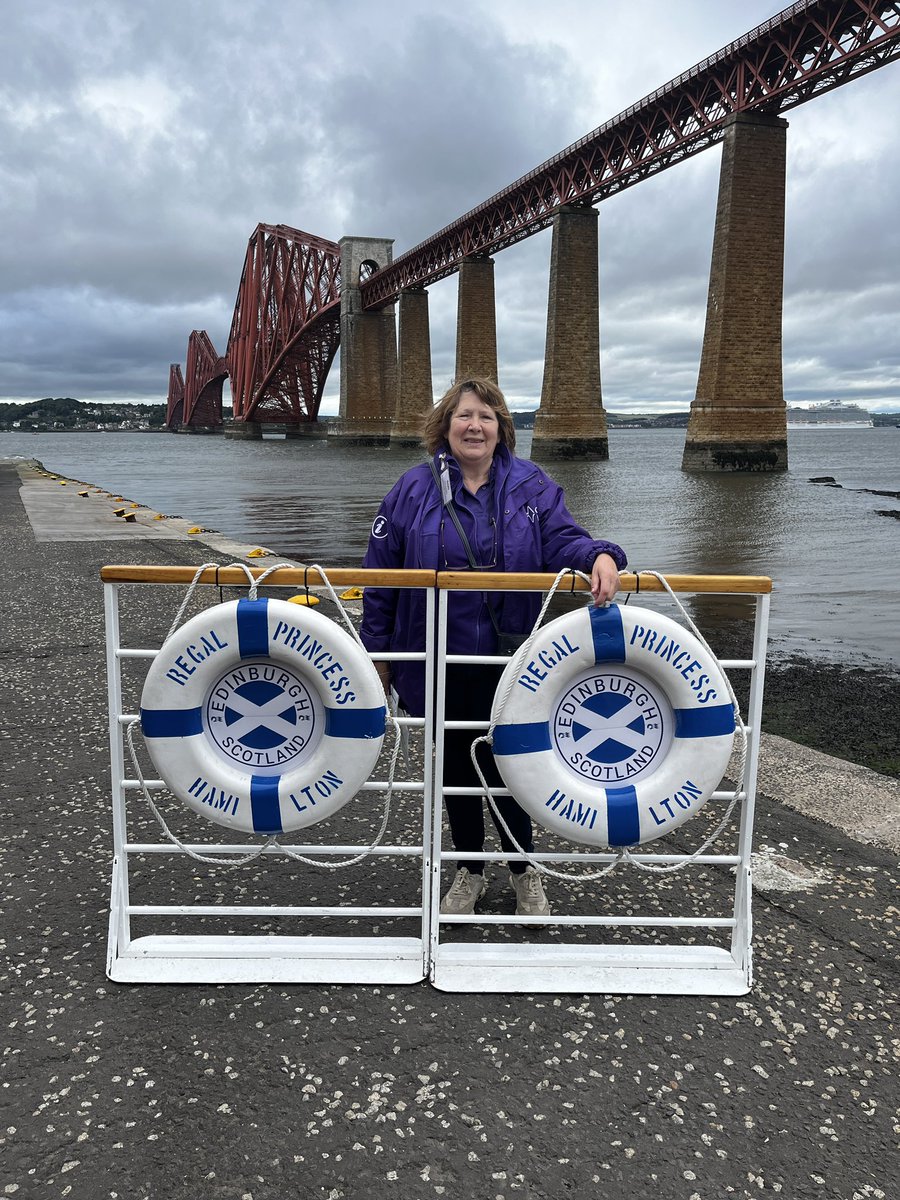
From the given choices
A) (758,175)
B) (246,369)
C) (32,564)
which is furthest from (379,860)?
(246,369)

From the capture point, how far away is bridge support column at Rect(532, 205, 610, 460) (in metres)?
48.4

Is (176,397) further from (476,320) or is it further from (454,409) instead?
(454,409)

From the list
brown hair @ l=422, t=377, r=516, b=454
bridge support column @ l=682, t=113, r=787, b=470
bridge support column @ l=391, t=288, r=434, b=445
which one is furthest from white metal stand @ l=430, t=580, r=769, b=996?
bridge support column @ l=391, t=288, r=434, b=445

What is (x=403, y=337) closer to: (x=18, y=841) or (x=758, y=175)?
(x=758, y=175)

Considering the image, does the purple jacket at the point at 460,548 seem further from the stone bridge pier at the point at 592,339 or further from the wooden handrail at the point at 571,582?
the stone bridge pier at the point at 592,339

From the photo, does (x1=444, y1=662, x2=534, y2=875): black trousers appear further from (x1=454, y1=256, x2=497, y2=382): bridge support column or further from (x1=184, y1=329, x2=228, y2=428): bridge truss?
(x1=184, y1=329, x2=228, y2=428): bridge truss

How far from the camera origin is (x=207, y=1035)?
7.27 feet

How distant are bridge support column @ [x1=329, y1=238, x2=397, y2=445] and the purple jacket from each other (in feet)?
251

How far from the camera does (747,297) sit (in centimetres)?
3681

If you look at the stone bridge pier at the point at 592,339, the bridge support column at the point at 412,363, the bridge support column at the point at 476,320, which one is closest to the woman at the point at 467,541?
the stone bridge pier at the point at 592,339

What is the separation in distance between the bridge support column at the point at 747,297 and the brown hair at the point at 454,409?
122 feet

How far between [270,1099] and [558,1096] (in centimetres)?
65

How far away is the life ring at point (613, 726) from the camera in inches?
91.6

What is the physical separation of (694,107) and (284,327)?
5673 cm
